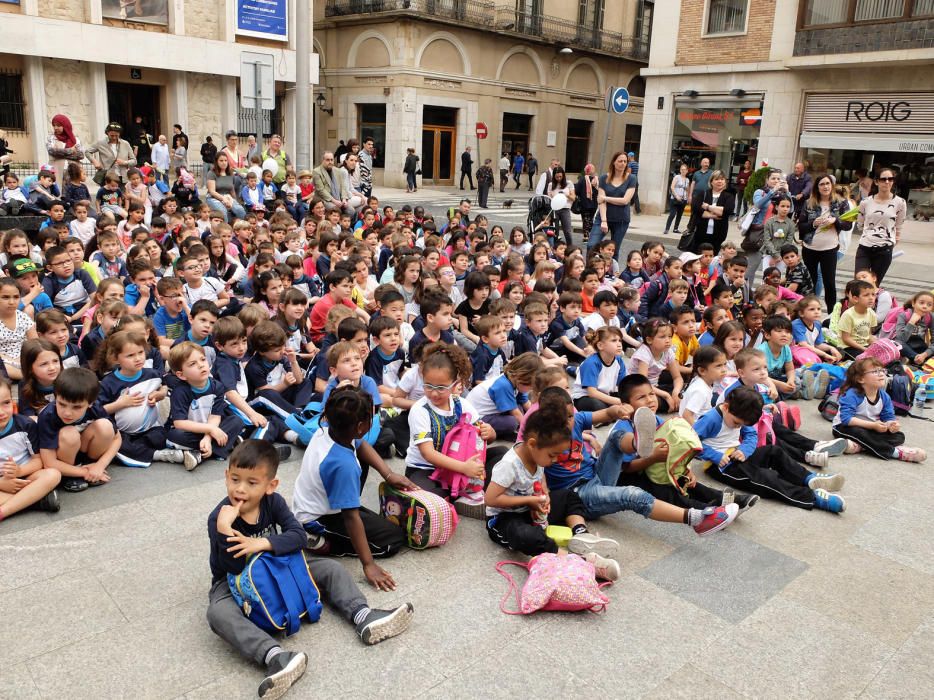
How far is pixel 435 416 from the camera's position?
4.47 m

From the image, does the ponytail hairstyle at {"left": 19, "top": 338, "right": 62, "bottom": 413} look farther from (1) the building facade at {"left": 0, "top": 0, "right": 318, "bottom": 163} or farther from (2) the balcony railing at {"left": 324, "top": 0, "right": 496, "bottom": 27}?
(2) the balcony railing at {"left": 324, "top": 0, "right": 496, "bottom": 27}

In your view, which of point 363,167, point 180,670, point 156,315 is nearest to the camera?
point 180,670

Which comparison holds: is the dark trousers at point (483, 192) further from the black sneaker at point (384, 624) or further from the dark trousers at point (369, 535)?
the black sneaker at point (384, 624)

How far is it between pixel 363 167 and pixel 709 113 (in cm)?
1105

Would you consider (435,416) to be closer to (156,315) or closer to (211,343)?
(211,343)

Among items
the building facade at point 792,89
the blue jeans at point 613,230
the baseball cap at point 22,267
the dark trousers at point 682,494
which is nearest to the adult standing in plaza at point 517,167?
the building facade at point 792,89

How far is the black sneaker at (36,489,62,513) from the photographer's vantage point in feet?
14.1

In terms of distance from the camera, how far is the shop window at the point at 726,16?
810 inches

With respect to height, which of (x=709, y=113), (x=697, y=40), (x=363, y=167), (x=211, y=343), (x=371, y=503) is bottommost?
(x=371, y=503)

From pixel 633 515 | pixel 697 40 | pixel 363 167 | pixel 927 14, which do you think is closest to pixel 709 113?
pixel 697 40

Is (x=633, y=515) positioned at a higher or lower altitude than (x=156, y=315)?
lower

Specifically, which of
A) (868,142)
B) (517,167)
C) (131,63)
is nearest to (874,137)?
(868,142)

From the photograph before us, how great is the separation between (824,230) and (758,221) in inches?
33.2

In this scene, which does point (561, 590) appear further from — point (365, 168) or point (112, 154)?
point (365, 168)
